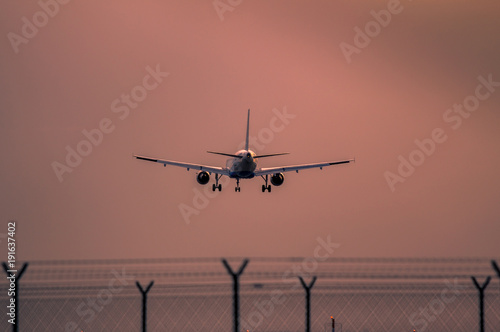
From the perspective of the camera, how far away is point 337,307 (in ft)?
112

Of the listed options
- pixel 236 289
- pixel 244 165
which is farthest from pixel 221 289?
pixel 244 165

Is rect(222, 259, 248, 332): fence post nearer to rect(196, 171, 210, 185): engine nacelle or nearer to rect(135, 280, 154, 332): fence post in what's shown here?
rect(135, 280, 154, 332): fence post

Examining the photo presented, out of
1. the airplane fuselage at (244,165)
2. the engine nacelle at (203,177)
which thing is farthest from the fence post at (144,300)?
the engine nacelle at (203,177)

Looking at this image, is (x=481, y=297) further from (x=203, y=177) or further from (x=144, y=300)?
(x=203, y=177)

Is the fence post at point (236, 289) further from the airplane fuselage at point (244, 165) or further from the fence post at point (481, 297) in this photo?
the airplane fuselage at point (244, 165)

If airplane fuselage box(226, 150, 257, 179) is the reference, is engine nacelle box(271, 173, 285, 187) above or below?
above

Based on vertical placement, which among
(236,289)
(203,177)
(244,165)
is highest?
(203,177)

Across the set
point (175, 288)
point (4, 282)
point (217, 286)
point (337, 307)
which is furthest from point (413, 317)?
point (4, 282)

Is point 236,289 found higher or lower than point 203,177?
lower

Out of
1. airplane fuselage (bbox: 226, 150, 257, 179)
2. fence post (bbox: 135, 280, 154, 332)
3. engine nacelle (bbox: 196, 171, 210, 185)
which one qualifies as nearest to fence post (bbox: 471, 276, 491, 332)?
fence post (bbox: 135, 280, 154, 332)

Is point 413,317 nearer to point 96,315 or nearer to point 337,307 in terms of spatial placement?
point 337,307

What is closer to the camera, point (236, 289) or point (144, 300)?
point (236, 289)

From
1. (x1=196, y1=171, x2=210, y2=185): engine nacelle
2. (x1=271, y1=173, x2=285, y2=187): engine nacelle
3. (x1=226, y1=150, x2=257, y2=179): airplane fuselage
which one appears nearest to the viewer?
(x1=226, y1=150, x2=257, y2=179): airplane fuselage

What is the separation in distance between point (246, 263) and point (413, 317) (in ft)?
32.4
